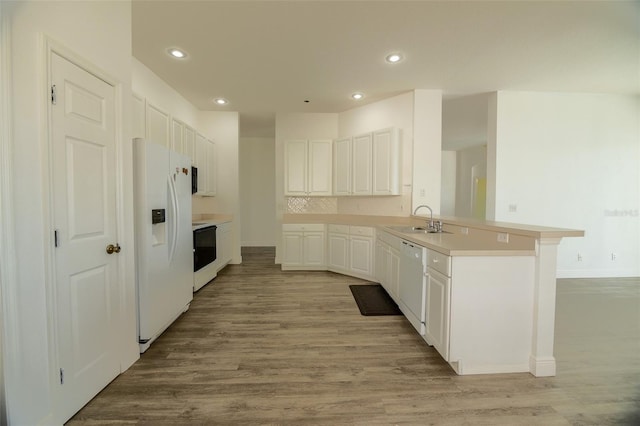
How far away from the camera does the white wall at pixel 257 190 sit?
7012 millimetres

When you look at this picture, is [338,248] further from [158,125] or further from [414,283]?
[158,125]

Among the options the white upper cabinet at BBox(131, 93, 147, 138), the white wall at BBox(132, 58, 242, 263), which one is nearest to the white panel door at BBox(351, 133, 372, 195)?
the white wall at BBox(132, 58, 242, 263)

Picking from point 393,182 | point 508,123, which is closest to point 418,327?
point 393,182

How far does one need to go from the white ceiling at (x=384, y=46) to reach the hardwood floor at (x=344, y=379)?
2.92 m

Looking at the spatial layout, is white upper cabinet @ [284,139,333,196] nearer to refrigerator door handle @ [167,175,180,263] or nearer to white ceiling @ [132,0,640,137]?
white ceiling @ [132,0,640,137]

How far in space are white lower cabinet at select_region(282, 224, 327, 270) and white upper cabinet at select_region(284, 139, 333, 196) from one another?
2.45 feet

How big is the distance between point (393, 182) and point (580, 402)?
299 cm

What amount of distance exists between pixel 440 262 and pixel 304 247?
2.93m

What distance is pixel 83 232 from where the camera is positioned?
5.20 ft

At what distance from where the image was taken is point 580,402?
1628 mm

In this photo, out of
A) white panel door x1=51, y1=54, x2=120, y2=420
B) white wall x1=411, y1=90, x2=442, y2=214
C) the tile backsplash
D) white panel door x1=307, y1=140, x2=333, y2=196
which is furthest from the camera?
the tile backsplash

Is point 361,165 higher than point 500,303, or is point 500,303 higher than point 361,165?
point 361,165

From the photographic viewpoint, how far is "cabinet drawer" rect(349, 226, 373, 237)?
404 cm

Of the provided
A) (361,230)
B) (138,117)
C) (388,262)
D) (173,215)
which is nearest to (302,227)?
(361,230)
